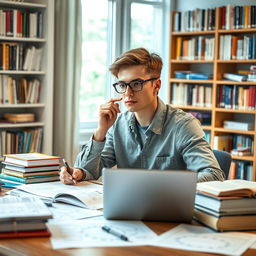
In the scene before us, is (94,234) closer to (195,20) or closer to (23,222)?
(23,222)

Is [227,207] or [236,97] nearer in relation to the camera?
[227,207]

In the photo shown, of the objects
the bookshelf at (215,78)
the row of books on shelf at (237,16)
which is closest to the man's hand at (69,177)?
the bookshelf at (215,78)

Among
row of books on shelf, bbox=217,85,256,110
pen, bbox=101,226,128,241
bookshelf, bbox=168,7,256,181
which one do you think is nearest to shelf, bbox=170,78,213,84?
bookshelf, bbox=168,7,256,181

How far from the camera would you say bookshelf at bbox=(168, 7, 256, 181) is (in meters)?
4.91

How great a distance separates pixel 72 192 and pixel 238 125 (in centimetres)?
320

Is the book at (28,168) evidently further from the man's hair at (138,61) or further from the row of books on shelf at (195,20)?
the row of books on shelf at (195,20)

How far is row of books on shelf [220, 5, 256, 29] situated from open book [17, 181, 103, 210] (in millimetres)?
3050

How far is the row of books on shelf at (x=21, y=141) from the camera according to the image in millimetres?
4367

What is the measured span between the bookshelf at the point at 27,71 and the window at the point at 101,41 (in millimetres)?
686

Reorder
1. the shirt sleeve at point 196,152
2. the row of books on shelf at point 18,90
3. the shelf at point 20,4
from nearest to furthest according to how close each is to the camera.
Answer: the shirt sleeve at point 196,152
the shelf at point 20,4
the row of books on shelf at point 18,90

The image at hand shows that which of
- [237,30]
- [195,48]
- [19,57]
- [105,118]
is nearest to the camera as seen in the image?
[105,118]

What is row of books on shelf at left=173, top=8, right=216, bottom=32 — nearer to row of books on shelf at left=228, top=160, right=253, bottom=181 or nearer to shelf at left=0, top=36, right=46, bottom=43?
row of books on shelf at left=228, top=160, right=253, bottom=181

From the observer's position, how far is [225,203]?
171 centimetres

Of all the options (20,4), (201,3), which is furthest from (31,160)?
(201,3)
